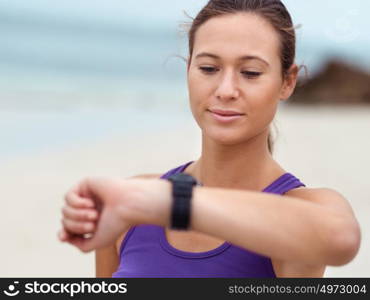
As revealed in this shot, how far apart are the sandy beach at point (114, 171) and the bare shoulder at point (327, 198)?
9.55 ft

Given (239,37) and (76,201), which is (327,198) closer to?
(239,37)

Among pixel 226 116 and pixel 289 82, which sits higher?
pixel 289 82

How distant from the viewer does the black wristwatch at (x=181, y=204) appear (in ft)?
6.05

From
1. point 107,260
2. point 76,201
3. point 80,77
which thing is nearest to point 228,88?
point 76,201

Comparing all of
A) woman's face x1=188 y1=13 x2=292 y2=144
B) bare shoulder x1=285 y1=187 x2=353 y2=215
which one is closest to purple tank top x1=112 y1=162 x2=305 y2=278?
bare shoulder x1=285 y1=187 x2=353 y2=215

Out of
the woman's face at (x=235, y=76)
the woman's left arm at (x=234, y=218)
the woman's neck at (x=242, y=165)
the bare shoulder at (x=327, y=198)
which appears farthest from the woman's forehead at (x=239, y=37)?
the woman's left arm at (x=234, y=218)

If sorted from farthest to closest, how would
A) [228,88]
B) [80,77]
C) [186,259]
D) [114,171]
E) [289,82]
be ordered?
[80,77]
[114,171]
[289,82]
[186,259]
[228,88]

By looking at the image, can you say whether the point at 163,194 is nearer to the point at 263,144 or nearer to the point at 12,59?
the point at 263,144

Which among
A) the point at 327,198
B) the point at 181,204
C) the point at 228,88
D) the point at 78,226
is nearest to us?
the point at 181,204

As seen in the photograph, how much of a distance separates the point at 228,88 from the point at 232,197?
1.90 ft

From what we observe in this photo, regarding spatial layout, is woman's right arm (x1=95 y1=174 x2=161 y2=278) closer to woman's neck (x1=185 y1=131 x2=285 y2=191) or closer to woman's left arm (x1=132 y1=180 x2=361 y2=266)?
woman's neck (x1=185 y1=131 x2=285 y2=191)

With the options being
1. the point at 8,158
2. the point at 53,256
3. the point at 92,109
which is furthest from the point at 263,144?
the point at 92,109

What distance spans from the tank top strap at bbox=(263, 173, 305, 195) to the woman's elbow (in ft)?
1.67

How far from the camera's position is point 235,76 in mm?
2381
